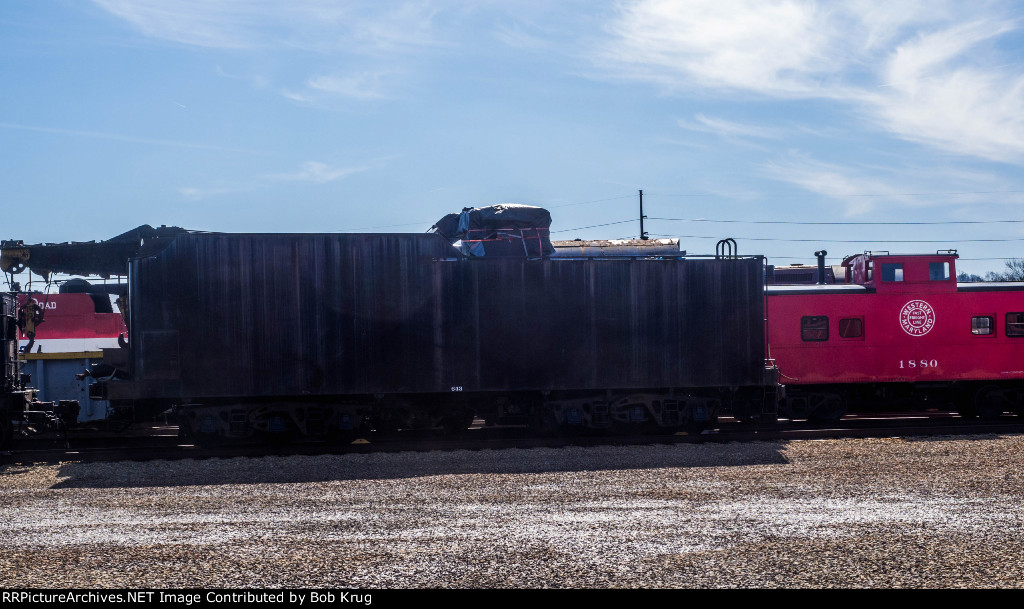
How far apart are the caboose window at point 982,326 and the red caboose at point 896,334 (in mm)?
21

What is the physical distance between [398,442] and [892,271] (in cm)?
1084

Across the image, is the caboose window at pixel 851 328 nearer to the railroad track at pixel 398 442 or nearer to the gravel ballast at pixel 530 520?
the railroad track at pixel 398 442

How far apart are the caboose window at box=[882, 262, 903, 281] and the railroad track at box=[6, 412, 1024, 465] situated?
3.08m

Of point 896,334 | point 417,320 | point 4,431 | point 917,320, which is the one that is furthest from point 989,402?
point 4,431

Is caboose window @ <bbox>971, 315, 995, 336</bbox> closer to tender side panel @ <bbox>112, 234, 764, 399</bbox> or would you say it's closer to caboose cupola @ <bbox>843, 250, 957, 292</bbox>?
caboose cupola @ <bbox>843, 250, 957, 292</bbox>

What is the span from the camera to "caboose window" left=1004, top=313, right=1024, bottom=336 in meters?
Result: 16.5

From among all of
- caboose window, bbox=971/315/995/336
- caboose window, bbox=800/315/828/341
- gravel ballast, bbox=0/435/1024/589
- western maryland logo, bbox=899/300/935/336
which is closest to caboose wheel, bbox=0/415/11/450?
gravel ballast, bbox=0/435/1024/589

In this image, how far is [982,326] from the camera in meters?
16.5

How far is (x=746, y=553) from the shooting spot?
6602mm

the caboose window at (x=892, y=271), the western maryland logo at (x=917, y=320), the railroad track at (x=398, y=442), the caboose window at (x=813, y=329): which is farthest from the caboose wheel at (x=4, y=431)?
the western maryland logo at (x=917, y=320)

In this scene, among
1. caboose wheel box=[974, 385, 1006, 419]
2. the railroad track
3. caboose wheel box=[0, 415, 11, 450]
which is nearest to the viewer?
the railroad track
